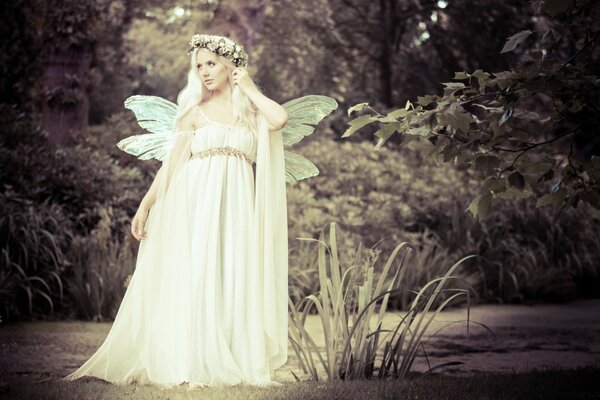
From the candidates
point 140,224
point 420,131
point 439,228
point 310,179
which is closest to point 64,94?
point 310,179

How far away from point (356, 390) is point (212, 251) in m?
1.06

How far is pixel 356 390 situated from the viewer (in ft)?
13.7

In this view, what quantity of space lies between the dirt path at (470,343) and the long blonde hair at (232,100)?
1.56 m

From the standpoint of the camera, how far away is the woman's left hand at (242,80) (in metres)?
4.54

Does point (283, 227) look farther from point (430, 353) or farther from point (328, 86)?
point (328, 86)

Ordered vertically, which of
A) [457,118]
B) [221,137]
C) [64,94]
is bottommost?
[457,118]

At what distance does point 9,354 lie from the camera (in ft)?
19.0

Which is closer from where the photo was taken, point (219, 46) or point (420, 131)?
point (420, 131)

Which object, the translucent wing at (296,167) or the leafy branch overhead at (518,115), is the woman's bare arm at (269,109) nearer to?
the translucent wing at (296,167)

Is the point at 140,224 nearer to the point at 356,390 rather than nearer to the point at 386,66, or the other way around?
the point at 356,390

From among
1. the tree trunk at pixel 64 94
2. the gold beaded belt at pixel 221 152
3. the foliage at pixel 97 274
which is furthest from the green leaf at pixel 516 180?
the tree trunk at pixel 64 94

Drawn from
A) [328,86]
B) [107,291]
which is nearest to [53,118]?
[107,291]

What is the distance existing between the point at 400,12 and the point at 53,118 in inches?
368

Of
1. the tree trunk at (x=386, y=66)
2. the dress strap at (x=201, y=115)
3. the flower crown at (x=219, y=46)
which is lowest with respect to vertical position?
the dress strap at (x=201, y=115)
